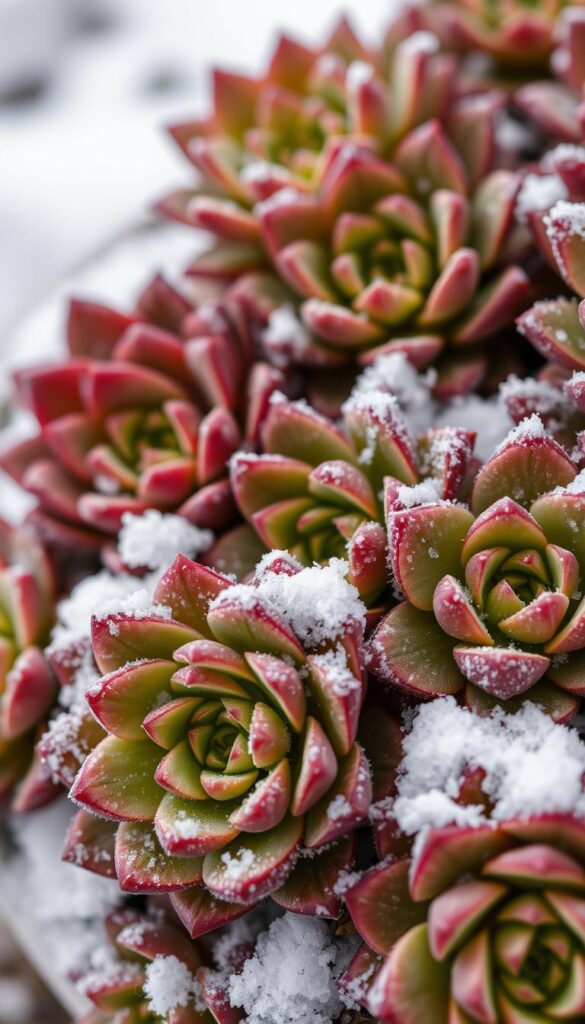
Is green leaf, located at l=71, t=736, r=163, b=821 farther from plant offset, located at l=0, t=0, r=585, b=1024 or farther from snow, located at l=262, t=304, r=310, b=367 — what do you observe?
snow, located at l=262, t=304, r=310, b=367

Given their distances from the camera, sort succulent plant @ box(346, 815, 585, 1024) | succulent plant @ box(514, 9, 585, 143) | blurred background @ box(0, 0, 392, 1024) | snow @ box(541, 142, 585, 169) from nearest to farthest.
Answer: succulent plant @ box(346, 815, 585, 1024) → snow @ box(541, 142, 585, 169) → succulent plant @ box(514, 9, 585, 143) → blurred background @ box(0, 0, 392, 1024)

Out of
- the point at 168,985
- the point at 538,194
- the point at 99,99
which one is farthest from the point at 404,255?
the point at 99,99

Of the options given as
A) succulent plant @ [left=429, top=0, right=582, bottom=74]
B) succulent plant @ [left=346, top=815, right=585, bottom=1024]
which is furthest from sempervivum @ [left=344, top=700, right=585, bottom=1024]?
succulent plant @ [left=429, top=0, right=582, bottom=74]

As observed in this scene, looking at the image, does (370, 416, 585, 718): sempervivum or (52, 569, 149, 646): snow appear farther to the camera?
(52, 569, 149, 646): snow

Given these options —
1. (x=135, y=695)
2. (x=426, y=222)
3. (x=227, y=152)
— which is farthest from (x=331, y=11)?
(x=135, y=695)

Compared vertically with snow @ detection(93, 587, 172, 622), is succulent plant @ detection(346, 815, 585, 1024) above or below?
below

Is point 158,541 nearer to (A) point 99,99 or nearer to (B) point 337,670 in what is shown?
(B) point 337,670

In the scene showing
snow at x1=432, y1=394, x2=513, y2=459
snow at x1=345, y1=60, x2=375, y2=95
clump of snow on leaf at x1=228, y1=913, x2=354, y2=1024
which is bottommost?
clump of snow on leaf at x1=228, y1=913, x2=354, y2=1024

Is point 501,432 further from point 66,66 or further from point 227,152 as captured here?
point 66,66
